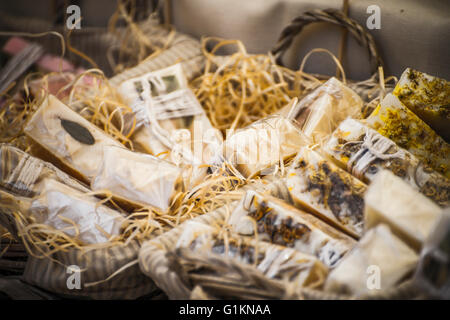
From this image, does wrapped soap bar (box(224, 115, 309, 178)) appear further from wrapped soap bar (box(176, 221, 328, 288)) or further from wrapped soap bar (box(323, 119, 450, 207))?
wrapped soap bar (box(176, 221, 328, 288))

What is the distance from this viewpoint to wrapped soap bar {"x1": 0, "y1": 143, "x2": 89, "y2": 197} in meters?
0.88

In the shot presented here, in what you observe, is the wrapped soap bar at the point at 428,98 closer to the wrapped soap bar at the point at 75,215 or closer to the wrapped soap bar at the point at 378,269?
the wrapped soap bar at the point at 378,269

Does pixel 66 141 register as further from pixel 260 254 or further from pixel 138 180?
pixel 260 254

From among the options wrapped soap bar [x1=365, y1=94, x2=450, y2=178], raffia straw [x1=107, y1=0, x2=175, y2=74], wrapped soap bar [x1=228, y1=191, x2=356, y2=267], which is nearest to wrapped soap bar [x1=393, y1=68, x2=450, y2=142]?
wrapped soap bar [x1=365, y1=94, x2=450, y2=178]

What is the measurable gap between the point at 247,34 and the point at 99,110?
65cm

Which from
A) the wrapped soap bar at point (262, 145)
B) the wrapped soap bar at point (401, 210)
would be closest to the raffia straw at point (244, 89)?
the wrapped soap bar at point (262, 145)

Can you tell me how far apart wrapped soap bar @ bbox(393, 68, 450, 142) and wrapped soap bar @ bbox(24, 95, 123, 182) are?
77 cm

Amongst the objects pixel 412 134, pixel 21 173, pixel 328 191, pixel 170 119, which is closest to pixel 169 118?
pixel 170 119

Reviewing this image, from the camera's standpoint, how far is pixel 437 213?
0.63 meters
